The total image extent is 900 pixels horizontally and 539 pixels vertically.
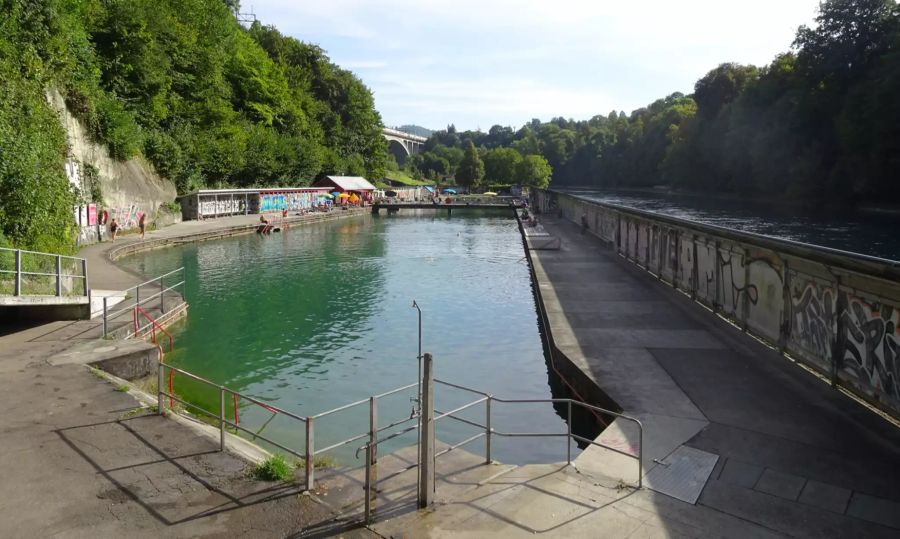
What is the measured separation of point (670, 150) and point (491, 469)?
413 feet

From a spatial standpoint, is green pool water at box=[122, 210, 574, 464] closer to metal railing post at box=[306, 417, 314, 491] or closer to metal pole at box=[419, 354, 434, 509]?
metal railing post at box=[306, 417, 314, 491]

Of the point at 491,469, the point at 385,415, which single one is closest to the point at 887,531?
the point at 491,469

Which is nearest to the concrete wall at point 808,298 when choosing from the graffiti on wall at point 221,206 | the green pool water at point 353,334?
the green pool water at point 353,334

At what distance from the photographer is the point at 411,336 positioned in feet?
75.5

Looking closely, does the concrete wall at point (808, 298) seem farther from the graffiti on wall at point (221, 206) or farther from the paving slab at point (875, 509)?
the graffiti on wall at point (221, 206)

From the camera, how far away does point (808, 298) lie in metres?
13.3

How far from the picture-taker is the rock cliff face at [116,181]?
3697 cm

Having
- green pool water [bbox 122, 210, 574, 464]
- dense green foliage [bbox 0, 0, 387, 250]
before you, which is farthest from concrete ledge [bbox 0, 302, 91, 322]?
dense green foliage [bbox 0, 0, 387, 250]

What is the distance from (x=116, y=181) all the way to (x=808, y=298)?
43149 mm

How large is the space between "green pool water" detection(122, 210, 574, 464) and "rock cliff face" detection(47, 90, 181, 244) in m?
4.91

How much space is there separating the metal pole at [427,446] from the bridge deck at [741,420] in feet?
8.76

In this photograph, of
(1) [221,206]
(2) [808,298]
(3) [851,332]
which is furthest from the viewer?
(1) [221,206]

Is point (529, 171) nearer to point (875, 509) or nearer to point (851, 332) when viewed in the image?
point (851, 332)

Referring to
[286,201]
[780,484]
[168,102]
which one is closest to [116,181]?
[168,102]
